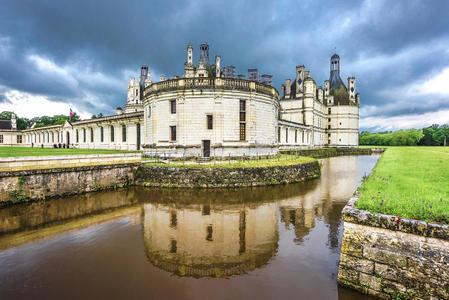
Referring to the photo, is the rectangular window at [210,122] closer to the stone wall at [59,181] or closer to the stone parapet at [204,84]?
the stone parapet at [204,84]

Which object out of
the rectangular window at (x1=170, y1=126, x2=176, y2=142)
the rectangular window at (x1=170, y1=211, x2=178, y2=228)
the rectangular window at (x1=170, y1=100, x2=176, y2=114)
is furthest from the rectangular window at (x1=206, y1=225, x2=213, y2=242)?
the rectangular window at (x1=170, y1=100, x2=176, y2=114)

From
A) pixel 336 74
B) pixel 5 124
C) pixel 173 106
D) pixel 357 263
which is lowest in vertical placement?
pixel 357 263

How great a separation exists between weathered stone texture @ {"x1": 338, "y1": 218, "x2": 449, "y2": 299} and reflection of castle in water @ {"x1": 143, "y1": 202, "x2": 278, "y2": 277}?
8.44 feet

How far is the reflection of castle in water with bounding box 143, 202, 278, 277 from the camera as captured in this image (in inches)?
255

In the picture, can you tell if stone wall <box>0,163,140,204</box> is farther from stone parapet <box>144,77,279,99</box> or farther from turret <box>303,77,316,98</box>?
turret <box>303,77,316,98</box>

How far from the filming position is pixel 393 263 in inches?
178

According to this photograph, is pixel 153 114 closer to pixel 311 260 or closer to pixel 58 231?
pixel 58 231

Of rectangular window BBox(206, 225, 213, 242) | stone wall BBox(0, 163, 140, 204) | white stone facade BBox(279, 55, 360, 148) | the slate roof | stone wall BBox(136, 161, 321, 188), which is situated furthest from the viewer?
the slate roof

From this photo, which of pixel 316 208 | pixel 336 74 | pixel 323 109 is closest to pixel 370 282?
pixel 316 208

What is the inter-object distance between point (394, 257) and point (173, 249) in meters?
6.01

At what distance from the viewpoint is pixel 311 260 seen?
668 cm

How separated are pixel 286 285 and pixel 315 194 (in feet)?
33.7

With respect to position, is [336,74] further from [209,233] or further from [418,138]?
[209,233]

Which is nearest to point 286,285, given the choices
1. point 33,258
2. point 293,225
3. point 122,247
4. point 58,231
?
point 293,225
